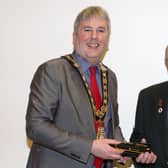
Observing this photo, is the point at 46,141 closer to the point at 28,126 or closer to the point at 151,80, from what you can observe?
the point at 28,126

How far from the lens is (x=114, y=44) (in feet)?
8.88

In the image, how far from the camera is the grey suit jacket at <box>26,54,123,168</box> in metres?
1.78

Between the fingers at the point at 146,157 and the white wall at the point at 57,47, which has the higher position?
the white wall at the point at 57,47

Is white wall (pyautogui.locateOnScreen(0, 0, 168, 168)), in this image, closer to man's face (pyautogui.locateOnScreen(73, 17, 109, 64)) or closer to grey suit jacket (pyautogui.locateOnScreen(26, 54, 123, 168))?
man's face (pyautogui.locateOnScreen(73, 17, 109, 64))

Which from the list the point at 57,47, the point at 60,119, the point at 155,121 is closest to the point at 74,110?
the point at 60,119

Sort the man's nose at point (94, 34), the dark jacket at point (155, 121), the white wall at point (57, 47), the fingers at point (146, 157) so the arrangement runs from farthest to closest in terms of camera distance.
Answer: the white wall at point (57, 47) < the dark jacket at point (155, 121) < the man's nose at point (94, 34) < the fingers at point (146, 157)

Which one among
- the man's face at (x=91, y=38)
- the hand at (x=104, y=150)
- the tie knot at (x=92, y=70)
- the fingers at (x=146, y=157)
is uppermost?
the man's face at (x=91, y=38)

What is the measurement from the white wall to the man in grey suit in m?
0.70

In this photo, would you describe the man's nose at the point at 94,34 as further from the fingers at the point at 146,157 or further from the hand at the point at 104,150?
the fingers at the point at 146,157

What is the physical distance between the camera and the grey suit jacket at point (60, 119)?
178cm

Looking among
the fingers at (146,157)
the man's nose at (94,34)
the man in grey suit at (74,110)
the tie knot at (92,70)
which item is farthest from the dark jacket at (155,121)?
the man's nose at (94,34)

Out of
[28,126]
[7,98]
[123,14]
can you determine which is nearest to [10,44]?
[7,98]

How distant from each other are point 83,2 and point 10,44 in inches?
25.4

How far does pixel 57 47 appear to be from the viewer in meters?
2.75
